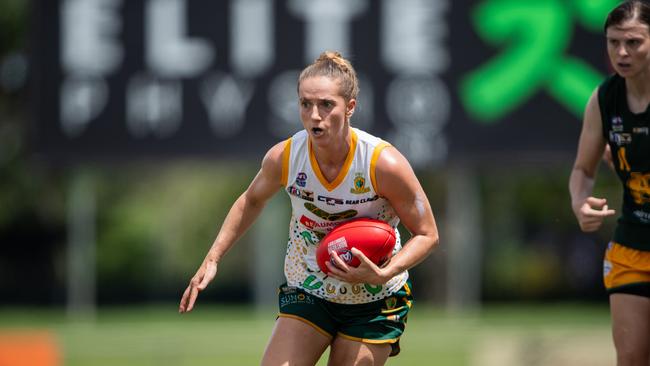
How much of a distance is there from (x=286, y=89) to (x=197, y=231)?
36.6ft

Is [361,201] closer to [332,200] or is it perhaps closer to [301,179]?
[332,200]

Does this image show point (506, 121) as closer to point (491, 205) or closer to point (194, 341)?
point (194, 341)

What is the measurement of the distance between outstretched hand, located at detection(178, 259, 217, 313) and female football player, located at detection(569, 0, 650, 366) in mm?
1688

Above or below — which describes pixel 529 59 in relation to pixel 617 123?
below

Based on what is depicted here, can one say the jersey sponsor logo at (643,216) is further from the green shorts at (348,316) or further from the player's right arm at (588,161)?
the green shorts at (348,316)

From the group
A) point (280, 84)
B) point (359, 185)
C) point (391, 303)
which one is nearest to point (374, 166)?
point (359, 185)

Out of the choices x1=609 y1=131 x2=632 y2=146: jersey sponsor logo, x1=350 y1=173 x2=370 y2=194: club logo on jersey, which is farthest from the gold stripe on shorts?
x1=350 y1=173 x2=370 y2=194: club logo on jersey

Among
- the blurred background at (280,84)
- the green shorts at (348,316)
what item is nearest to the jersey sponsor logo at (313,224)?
the green shorts at (348,316)

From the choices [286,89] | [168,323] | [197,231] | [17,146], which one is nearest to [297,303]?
[286,89]

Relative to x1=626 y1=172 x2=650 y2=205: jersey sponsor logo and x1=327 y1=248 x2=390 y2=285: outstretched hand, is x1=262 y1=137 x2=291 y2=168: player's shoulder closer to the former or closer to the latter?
x1=327 y1=248 x2=390 y2=285: outstretched hand

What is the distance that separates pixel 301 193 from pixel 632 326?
1568 millimetres

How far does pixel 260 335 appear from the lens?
14750mm

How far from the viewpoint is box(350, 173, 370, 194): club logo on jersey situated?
509 centimetres

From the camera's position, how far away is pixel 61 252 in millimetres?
21812
